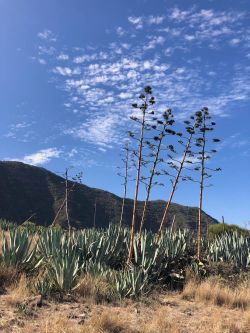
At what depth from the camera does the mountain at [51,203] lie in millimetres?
53125

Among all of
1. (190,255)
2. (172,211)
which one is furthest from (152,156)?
(172,211)

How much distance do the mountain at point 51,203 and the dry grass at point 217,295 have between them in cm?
3840

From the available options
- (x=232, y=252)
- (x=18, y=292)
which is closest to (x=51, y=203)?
(x=232, y=252)

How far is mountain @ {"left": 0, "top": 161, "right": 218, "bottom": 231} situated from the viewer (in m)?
53.1

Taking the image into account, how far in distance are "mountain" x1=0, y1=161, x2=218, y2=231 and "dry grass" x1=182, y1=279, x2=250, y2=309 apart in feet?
126

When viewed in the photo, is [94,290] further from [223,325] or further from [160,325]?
[223,325]

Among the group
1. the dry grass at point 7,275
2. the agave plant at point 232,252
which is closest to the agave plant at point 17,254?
the dry grass at point 7,275

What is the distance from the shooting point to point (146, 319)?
739 cm

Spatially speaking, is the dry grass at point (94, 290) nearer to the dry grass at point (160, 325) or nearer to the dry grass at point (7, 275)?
the dry grass at point (160, 325)

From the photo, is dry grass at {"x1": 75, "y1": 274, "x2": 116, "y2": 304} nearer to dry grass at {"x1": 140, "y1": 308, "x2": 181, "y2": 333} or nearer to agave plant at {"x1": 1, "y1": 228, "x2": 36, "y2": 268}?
dry grass at {"x1": 140, "y1": 308, "x2": 181, "y2": 333}

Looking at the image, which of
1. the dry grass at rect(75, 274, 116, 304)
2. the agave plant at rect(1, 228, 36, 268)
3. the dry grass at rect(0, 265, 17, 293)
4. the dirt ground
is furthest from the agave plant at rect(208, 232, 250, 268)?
the dry grass at rect(0, 265, 17, 293)

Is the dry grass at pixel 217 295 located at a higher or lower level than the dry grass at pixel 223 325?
higher

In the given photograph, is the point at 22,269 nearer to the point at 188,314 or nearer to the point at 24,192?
the point at 188,314

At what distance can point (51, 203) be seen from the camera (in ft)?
196
